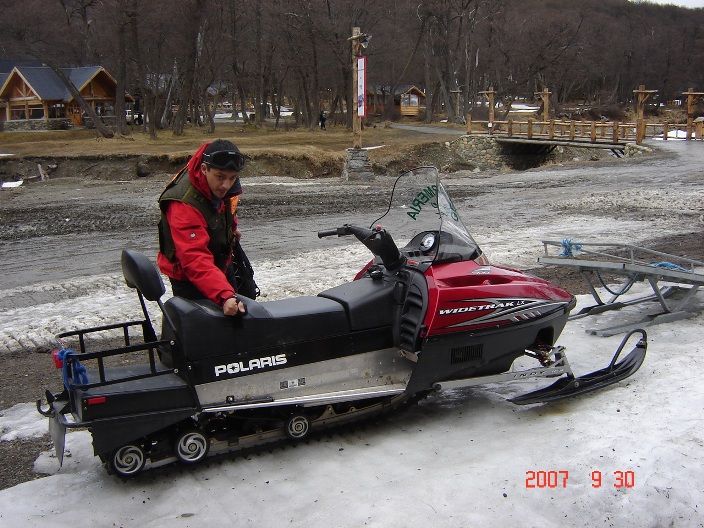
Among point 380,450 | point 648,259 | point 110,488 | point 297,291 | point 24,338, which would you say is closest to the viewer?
point 110,488

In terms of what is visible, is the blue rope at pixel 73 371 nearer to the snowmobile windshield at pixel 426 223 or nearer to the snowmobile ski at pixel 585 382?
the snowmobile windshield at pixel 426 223

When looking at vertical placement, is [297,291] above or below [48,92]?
below

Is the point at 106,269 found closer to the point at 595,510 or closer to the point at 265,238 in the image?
the point at 265,238

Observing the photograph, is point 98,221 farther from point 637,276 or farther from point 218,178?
point 218,178

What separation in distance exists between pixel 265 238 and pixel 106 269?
3.07 m

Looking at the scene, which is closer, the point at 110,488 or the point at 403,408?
the point at 110,488

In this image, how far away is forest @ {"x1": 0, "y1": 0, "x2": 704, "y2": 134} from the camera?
43.6 metres

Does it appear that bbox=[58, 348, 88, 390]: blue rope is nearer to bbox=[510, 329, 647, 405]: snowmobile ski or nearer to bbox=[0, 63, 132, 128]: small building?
bbox=[510, 329, 647, 405]: snowmobile ski

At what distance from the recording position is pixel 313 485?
390cm

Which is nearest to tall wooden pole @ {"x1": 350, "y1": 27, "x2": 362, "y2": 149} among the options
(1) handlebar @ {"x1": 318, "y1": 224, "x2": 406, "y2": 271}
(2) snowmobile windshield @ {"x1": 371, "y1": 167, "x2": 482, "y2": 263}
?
(2) snowmobile windshield @ {"x1": 371, "y1": 167, "x2": 482, "y2": 263}

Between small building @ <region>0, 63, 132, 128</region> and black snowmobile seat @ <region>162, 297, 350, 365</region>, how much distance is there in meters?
45.7

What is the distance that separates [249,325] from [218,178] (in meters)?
0.83

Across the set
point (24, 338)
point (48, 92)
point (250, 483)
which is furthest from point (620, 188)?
point (48, 92)
